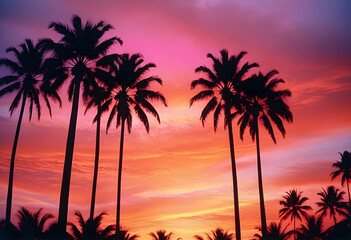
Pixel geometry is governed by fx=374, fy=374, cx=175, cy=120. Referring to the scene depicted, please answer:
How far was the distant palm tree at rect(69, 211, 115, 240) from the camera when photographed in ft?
92.2

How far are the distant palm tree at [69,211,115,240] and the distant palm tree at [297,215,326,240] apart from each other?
32828 mm

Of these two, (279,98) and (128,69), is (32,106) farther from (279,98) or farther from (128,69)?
(279,98)

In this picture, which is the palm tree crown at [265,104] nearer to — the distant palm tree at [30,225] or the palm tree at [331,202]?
the distant palm tree at [30,225]

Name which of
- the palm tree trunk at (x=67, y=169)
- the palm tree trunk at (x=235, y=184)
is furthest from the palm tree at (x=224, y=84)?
the palm tree trunk at (x=67, y=169)

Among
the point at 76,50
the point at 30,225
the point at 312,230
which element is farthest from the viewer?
the point at 312,230

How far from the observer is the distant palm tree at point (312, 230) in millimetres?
50812

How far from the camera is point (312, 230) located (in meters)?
51.5

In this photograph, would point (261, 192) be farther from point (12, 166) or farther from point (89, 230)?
point (12, 166)

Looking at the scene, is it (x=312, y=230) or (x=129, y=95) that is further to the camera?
(x=312, y=230)

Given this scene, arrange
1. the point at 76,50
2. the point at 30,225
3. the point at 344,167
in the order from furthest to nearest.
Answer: the point at 344,167 < the point at 76,50 < the point at 30,225

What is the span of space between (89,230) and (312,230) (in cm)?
3510

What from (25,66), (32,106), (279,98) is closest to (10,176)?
(32,106)

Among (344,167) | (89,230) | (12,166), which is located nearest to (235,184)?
(89,230)

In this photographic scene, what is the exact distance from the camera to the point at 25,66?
3738cm
